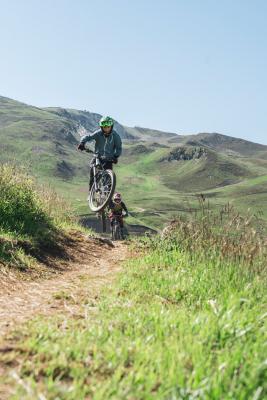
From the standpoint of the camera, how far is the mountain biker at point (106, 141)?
15188 millimetres

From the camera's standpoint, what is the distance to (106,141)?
15.4m

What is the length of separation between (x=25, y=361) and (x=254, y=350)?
1.75 metres

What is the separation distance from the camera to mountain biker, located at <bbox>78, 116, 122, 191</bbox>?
15.2 m

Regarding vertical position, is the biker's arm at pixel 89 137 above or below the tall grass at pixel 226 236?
above

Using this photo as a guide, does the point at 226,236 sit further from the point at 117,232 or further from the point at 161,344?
the point at 117,232

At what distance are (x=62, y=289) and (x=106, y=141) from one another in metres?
8.91

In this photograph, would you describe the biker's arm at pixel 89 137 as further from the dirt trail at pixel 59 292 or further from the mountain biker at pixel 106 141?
the dirt trail at pixel 59 292

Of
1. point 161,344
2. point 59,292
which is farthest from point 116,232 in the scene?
point 161,344

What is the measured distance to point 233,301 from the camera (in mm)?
4805

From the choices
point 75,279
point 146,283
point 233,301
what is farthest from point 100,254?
point 233,301

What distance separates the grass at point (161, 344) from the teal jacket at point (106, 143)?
9438 mm

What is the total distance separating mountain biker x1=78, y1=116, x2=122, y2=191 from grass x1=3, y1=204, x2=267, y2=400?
9.38 meters

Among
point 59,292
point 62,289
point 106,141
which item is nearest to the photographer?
point 59,292

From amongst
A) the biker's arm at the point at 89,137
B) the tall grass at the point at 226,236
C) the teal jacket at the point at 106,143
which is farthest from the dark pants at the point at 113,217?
the tall grass at the point at 226,236
